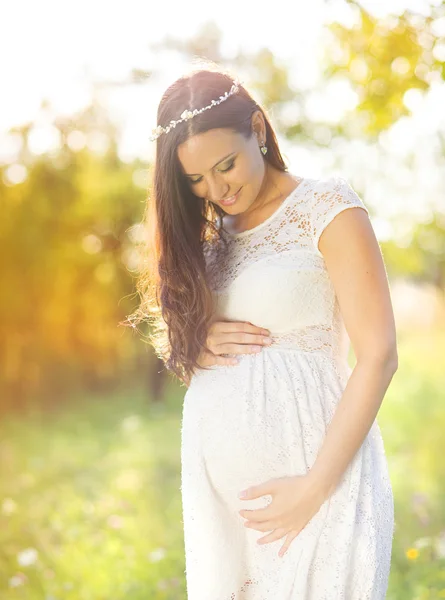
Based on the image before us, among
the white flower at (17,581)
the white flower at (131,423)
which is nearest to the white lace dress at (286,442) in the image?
the white flower at (17,581)

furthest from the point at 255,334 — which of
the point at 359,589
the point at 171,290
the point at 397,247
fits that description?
the point at 397,247

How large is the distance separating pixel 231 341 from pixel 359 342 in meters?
0.39

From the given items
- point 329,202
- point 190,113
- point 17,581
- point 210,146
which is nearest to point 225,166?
point 210,146

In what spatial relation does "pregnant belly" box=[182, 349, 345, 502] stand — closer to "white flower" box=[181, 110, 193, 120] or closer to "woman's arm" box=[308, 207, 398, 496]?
"woman's arm" box=[308, 207, 398, 496]

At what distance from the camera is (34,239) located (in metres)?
15.1

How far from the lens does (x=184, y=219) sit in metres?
2.48

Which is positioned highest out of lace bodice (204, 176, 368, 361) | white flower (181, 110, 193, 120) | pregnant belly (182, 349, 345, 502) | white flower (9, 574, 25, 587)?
white flower (181, 110, 193, 120)

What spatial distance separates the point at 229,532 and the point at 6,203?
13.3 m

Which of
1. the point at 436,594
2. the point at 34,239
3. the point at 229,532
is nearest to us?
the point at 229,532

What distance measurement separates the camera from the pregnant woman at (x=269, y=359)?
2070mm

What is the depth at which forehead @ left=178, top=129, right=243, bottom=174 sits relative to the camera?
225 centimetres

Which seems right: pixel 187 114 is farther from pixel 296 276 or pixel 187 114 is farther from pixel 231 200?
pixel 296 276

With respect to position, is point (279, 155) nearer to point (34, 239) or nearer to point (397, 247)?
point (397, 247)

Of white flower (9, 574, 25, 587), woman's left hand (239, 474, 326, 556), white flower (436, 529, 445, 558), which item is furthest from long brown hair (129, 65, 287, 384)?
white flower (9, 574, 25, 587)
